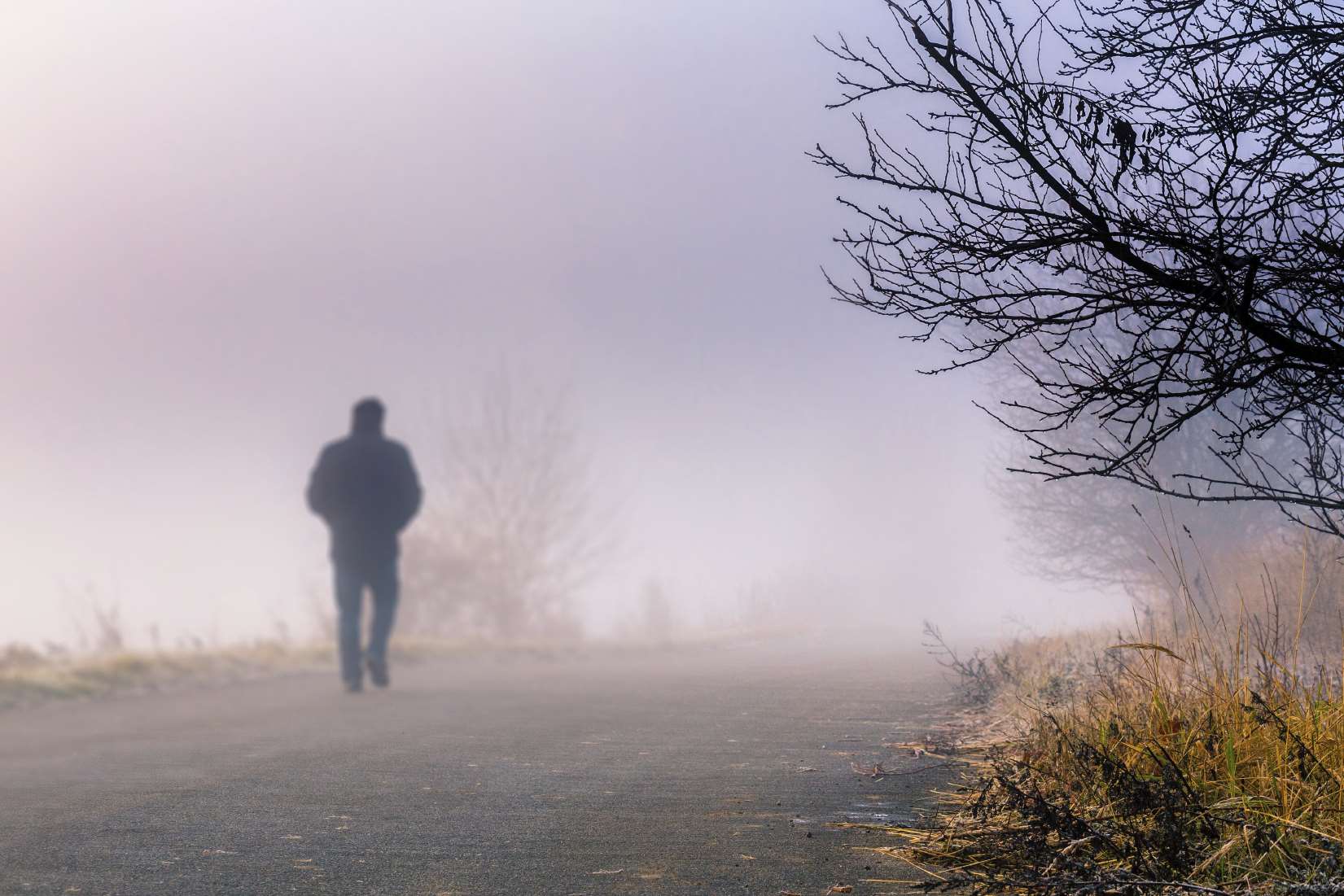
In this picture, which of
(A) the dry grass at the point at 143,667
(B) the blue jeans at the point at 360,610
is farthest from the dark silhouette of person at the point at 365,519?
(A) the dry grass at the point at 143,667

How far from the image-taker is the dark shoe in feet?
38.5

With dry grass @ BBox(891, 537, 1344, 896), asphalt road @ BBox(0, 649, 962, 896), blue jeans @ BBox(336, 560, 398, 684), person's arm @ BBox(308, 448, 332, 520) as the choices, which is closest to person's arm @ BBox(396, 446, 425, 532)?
blue jeans @ BBox(336, 560, 398, 684)

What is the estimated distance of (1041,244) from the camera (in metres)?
3.44

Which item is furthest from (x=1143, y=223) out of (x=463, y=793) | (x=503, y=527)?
(x=503, y=527)

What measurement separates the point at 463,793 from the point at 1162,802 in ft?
10.0

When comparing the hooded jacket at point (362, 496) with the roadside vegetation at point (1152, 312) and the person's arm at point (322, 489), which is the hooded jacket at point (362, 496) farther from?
the roadside vegetation at point (1152, 312)

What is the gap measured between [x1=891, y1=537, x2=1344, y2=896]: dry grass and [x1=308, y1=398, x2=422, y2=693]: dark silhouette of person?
25.4 feet

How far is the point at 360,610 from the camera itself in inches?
463

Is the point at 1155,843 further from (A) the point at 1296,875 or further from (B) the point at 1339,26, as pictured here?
(B) the point at 1339,26

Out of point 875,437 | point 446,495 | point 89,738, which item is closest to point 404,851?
point 89,738

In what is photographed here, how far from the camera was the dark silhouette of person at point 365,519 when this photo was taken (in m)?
11.7

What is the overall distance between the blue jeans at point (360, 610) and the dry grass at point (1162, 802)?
7.66 metres

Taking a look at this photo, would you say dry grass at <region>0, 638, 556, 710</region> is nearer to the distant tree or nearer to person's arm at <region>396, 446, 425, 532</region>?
person's arm at <region>396, 446, 425, 532</region>

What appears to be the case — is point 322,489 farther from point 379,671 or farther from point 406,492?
point 379,671
